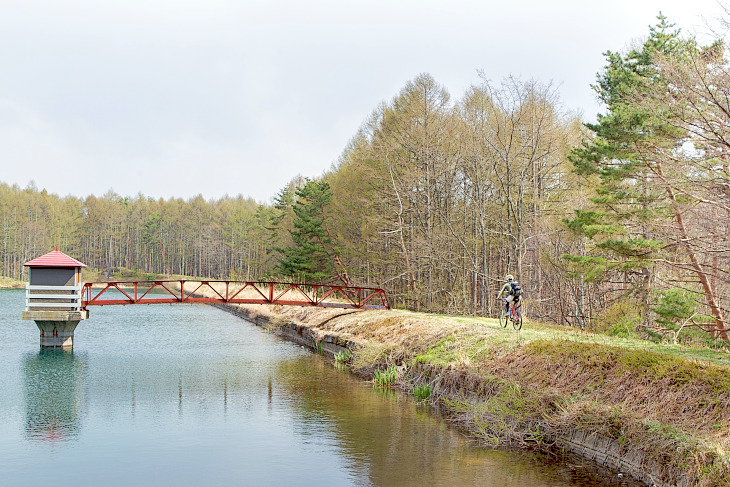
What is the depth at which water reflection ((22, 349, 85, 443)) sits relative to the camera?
12685 millimetres

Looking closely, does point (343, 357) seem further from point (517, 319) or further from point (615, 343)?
point (615, 343)

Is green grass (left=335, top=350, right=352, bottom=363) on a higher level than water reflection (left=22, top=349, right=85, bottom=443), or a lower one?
higher

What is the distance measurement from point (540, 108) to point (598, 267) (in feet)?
36.4

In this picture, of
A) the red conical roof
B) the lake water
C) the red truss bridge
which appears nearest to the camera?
the lake water

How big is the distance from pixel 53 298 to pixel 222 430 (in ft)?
47.2

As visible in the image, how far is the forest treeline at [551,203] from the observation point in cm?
1566

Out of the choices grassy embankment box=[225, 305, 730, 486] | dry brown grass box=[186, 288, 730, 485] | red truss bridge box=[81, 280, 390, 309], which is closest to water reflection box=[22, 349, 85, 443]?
red truss bridge box=[81, 280, 390, 309]

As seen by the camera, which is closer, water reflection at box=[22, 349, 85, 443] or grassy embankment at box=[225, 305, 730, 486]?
grassy embankment at box=[225, 305, 730, 486]

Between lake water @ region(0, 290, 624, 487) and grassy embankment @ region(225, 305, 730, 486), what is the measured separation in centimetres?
74

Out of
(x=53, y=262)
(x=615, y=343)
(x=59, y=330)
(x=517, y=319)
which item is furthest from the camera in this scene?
(x=59, y=330)

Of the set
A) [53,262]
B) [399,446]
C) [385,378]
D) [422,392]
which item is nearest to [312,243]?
[53,262]

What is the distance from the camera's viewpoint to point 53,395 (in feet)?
53.0

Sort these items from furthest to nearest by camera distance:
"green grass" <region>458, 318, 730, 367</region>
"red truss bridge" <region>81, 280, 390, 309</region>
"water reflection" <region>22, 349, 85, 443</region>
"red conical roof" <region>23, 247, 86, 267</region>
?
"red truss bridge" <region>81, 280, 390, 309</region> → "red conical roof" <region>23, 247, 86, 267</region> → "water reflection" <region>22, 349, 85, 443</region> → "green grass" <region>458, 318, 730, 367</region>

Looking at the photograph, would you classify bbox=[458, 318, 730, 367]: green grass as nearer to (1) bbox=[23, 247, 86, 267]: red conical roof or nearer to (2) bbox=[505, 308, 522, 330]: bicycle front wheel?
(2) bbox=[505, 308, 522, 330]: bicycle front wheel
